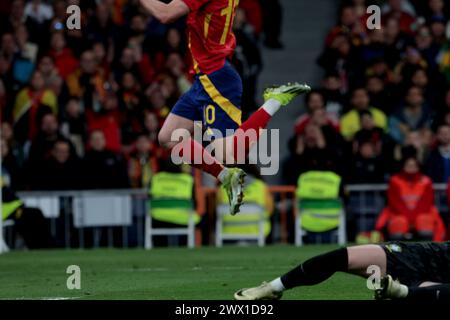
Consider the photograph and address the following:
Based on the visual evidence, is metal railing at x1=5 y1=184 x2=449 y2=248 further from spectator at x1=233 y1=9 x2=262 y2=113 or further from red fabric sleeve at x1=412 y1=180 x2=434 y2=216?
spectator at x1=233 y1=9 x2=262 y2=113

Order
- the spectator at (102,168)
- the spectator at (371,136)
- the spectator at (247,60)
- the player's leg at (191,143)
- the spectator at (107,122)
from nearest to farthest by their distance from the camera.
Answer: the player's leg at (191,143) < the spectator at (102,168) < the spectator at (371,136) < the spectator at (107,122) < the spectator at (247,60)

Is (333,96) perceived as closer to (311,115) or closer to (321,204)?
(311,115)

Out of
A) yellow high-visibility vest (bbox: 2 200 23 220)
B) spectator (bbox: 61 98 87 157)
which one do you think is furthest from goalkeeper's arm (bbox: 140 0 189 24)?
spectator (bbox: 61 98 87 157)

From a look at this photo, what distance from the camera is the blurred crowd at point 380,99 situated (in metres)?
19.4

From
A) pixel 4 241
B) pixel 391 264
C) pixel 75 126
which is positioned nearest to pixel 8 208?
pixel 4 241

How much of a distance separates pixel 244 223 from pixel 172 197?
1113 mm

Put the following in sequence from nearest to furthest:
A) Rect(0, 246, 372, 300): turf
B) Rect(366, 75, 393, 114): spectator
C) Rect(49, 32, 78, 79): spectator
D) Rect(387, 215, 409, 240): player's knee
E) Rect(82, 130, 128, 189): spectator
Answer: Rect(0, 246, 372, 300): turf → Rect(387, 215, 409, 240): player's knee → Rect(82, 130, 128, 189): spectator → Rect(366, 75, 393, 114): spectator → Rect(49, 32, 78, 79): spectator

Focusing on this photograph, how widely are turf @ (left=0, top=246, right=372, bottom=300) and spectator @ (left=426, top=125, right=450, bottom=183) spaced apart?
9.74 ft

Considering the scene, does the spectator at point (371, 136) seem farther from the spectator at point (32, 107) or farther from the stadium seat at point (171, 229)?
the spectator at point (32, 107)

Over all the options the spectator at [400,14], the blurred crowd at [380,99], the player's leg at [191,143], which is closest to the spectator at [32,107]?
the blurred crowd at [380,99]

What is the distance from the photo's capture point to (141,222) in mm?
18938

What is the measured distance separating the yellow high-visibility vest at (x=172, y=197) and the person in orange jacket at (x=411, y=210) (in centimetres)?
271

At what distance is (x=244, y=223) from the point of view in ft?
61.7

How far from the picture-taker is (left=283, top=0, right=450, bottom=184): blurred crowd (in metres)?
19.4
